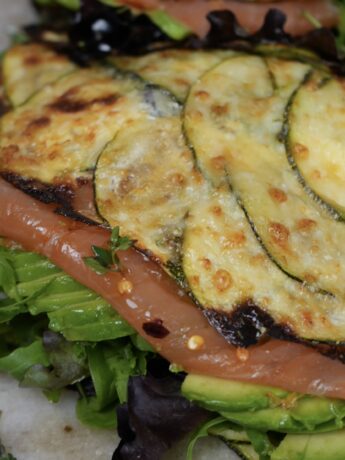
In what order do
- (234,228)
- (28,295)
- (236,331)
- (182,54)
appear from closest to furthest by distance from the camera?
(236,331), (234,228), (28,295), (182,54)

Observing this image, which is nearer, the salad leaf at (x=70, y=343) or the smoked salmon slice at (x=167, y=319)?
the smoked salmon slice at (x=167, y=319)

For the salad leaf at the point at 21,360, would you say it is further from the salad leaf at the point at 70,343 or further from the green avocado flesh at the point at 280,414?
the green avocado flesh at the point at 280,414

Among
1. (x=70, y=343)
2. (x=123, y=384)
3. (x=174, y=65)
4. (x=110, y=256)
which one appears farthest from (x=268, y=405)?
(x=174, y=65)

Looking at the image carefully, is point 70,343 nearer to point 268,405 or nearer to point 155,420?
point 155,420

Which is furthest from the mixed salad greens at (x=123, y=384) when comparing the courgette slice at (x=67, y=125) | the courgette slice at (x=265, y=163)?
the courgette slice at (x=265, y=163)

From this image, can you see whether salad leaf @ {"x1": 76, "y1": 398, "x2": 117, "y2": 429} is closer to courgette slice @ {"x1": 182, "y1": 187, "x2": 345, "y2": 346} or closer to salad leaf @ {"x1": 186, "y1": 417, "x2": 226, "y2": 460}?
salad leaf @ {"x1": 186, "y1": 417, "x2": 226, "y2": 460}

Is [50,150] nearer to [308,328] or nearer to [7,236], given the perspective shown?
→ [7,236]

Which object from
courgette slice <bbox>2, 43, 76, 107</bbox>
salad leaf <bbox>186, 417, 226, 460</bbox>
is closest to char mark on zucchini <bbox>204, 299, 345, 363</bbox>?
salad leaf <bbox>186, 417, 226, 460</bbox>

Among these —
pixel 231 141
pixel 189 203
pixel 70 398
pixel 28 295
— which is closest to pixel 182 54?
pixel 231 141
